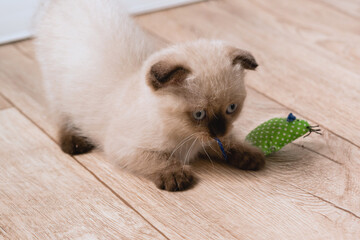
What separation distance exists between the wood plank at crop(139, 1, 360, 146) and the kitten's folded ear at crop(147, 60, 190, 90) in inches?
27.2

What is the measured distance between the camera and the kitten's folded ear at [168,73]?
146 centimetres

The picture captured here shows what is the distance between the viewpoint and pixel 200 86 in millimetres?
1481

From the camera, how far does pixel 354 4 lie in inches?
116

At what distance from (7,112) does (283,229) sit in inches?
46.2

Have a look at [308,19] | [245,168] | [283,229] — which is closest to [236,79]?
[245,168]

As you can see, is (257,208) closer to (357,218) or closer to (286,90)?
(357,218)

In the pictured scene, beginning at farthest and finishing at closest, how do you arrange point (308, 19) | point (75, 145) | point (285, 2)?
point (285, 2) → point (308, 19) → point (75, 145)

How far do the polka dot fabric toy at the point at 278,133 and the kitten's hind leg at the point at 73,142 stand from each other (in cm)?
57

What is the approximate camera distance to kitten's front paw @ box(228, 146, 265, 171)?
1.67m

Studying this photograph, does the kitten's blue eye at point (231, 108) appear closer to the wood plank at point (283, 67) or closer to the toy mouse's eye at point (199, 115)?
the toy mouse's eye at point (199, 115)

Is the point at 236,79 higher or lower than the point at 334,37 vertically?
higher

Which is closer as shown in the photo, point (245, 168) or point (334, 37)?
point (245, 168)

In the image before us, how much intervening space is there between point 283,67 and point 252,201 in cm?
97

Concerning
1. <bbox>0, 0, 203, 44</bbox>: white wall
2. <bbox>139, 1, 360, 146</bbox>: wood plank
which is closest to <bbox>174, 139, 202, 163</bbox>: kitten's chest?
<bbox>139, 1, 360, 146</bbox>: wood plank
